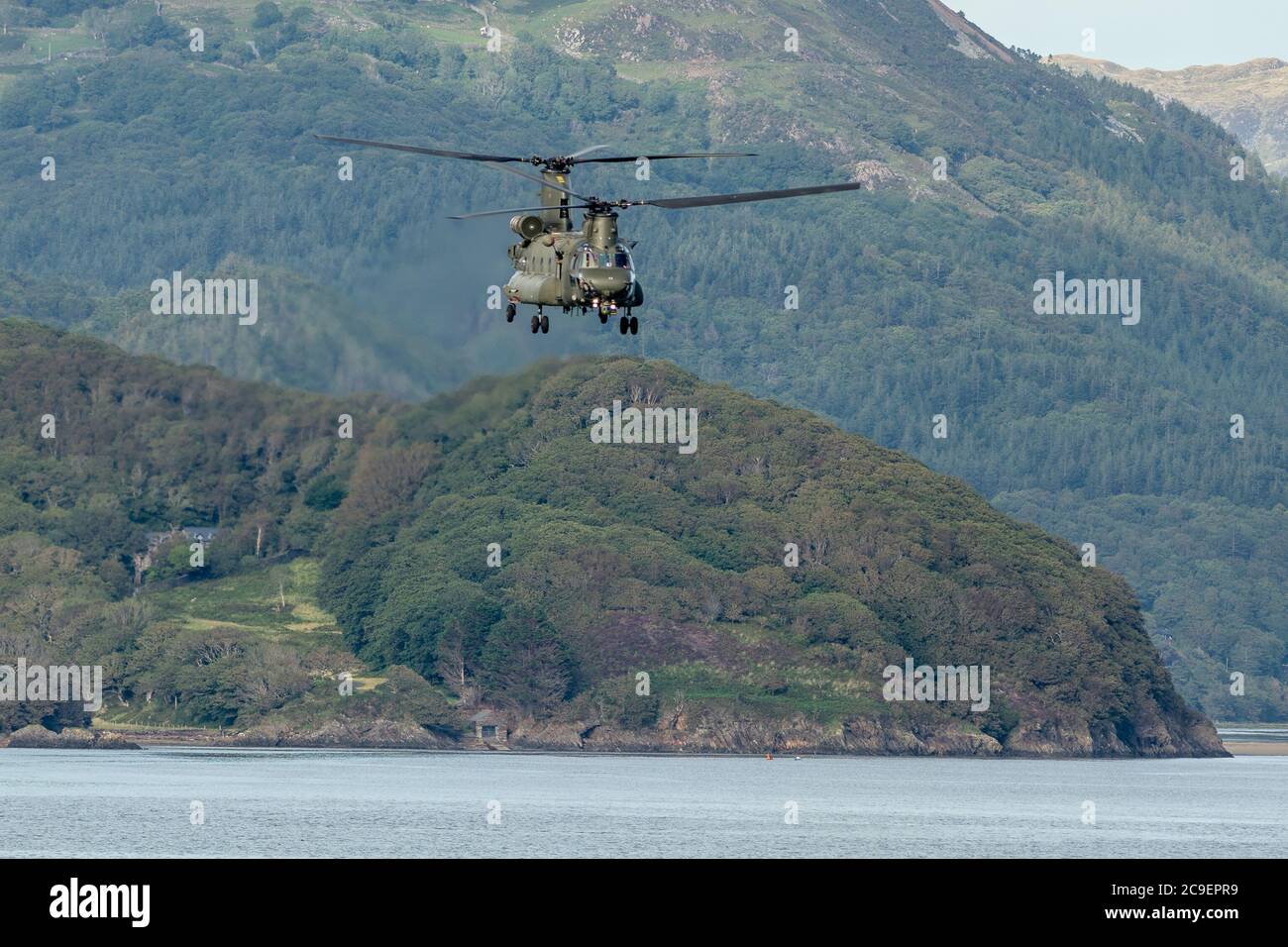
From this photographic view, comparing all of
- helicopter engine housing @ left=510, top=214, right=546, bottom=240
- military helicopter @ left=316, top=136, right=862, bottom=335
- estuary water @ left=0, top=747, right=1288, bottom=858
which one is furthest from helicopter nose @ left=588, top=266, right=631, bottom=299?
estuary water @ left=0, top=747, right=1288, bottom=858

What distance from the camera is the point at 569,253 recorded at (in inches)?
2435

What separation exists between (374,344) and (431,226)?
54.7ft

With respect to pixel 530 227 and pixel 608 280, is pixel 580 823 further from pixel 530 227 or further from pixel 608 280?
pixel 608 280

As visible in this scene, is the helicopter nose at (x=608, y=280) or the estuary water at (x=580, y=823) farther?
the estuary water at (x=580, y=823)

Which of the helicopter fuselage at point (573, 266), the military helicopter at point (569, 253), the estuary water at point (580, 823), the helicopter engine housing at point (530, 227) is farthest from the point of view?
the estuary water at point (580, 823)

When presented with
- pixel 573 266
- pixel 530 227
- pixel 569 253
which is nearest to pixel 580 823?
pixel 530 227

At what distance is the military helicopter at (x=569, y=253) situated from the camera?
196ft

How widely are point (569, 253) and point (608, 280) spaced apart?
240 centimetres

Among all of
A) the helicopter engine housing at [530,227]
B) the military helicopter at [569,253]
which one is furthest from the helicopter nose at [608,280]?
the helicopter engine housing at [530,227]

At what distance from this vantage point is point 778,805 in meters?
183

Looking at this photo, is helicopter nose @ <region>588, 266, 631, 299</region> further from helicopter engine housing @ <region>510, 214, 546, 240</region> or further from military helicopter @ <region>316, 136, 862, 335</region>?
helicopter engine housing @ <region>510, 214, 546, 240</region>

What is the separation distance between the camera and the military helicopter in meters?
59.7

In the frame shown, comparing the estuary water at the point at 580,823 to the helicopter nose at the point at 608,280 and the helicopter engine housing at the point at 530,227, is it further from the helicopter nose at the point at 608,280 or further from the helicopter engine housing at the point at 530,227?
the helicopter nose at the point at 608,280
